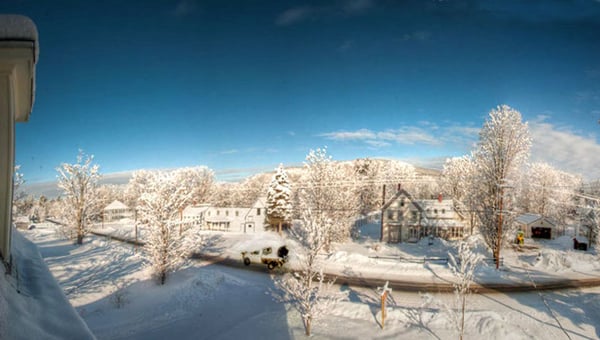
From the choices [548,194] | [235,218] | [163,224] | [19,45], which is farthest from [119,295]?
[548,194]

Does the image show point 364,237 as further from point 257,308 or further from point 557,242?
point 257,308

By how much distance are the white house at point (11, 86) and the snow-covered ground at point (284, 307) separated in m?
14.0

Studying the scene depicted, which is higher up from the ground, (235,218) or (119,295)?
(119,295)

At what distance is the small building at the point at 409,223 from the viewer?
140 ft

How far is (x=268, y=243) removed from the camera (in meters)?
28.3

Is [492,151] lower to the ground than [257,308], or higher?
higher

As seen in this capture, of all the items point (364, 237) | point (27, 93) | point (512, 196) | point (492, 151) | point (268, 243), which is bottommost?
point (364, 237)

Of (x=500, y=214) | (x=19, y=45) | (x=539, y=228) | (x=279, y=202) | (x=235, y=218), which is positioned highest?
(x=19, y=45)

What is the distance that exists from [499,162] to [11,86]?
103 ft

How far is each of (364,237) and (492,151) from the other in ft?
77.5

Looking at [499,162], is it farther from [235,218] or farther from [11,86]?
[235,218]

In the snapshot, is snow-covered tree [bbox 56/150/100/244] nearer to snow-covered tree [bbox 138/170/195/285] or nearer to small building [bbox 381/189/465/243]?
snow-covered tree [bbox 138/170/195/285]

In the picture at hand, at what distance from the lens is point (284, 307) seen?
17453 millimetres

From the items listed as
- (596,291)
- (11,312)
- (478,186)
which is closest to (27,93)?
(11,312)
